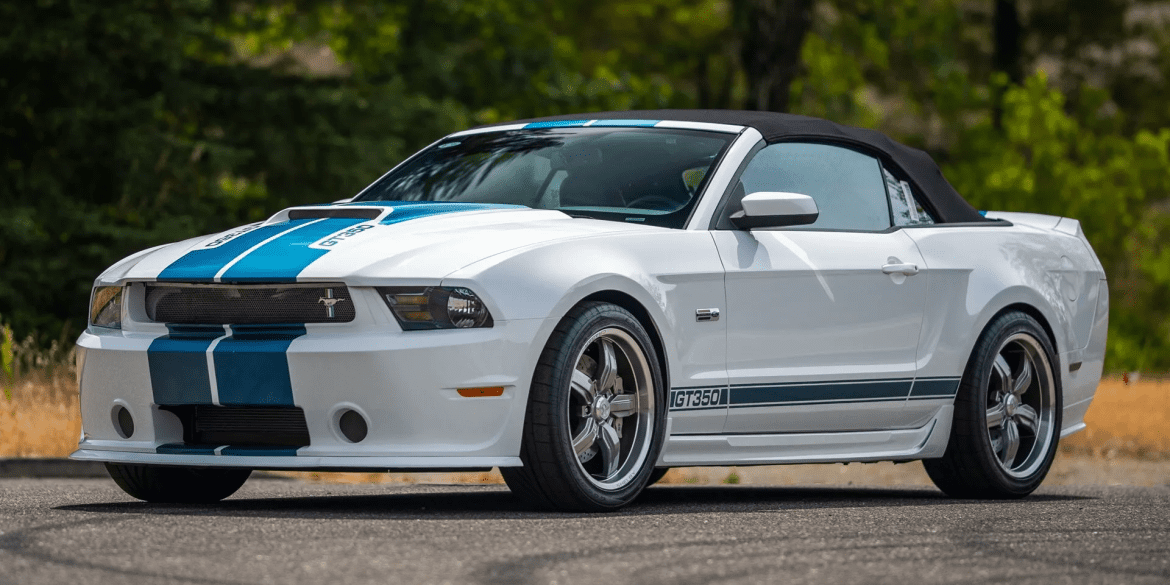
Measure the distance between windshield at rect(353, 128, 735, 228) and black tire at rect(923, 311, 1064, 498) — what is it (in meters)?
1.74

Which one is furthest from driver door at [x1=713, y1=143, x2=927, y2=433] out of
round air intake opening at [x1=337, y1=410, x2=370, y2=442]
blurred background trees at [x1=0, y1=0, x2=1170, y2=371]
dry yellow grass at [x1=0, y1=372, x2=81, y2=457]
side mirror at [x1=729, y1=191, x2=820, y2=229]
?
blurred background trees at [x1=0, y1=0, x2=1170, y2=371]

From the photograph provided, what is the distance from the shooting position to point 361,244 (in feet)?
20.9

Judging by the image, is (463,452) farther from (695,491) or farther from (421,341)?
(695,491)

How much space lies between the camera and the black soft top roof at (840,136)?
26.0 ft

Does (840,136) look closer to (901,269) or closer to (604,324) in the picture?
(901,269)

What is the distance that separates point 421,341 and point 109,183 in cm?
1447

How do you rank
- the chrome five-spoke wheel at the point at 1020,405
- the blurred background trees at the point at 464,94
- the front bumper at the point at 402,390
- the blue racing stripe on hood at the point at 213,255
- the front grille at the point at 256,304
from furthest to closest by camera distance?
1. the blurred background trees at the point at 464,94
2. the chrome five-spoke wheel at the point at 1020,405
3. the blue racing stripe on hood at the point at 213,255
4. the front grille at the point at 256,304
5. the front bumper at the point at 402,390

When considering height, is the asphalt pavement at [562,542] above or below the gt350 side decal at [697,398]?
below

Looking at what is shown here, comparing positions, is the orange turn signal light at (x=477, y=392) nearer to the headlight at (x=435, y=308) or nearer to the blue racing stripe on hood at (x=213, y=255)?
the headlight at (x=435, y=308)

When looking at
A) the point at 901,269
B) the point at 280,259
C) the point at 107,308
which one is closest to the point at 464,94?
the point at 901,269

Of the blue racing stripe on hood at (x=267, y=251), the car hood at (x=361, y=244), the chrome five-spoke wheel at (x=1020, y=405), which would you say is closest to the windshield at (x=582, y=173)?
the car hood at (x=361, y=244)

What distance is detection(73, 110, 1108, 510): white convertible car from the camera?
20.2 feet

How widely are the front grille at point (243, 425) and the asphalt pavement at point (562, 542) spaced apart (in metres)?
0.27

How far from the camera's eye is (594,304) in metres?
6.48
